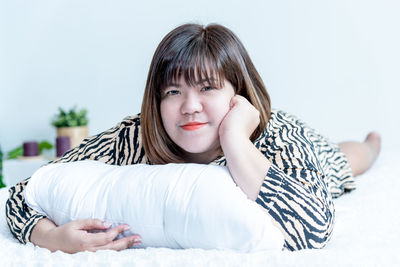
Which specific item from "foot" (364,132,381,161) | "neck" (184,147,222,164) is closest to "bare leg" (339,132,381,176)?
"foot" (364,132,381,161)

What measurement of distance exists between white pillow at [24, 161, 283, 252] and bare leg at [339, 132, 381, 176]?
1.18 m

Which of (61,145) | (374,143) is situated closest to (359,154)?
(374,143)

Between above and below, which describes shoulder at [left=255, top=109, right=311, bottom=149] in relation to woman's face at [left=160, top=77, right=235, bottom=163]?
below

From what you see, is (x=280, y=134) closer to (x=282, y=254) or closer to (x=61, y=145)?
(x=282, y=254)

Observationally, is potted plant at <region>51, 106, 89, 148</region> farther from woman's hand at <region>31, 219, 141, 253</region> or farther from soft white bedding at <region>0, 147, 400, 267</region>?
woman's hand at <region>31, 219, 141, 253</region>

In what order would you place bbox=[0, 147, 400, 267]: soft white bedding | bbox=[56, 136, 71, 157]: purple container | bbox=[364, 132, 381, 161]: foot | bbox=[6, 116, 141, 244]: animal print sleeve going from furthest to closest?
bbox=[56, 136, 71, 157]: purple container
bbox=[364, 132, 381, 161]: foot
bbox=[6, 116, 141, 244]: animal print sleeve
bbox=[0, 147, 400, 267]: soft white bedding

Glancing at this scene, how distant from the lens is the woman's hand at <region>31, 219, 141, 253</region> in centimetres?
85

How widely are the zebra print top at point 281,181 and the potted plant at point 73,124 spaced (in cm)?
144

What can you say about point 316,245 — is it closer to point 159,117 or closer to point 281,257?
point 281,257

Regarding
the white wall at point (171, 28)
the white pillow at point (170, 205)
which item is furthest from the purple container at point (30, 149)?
the white pillow at point (170, 205)

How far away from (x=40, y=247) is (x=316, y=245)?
555mm

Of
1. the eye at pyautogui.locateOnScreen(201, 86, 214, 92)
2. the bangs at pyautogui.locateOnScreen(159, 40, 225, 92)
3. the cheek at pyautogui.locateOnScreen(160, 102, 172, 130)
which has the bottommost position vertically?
the cheek at pyautogui.locateOnScreen(160, 102, 172, 130)

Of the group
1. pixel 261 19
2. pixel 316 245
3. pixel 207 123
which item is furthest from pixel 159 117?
pixel 261 19

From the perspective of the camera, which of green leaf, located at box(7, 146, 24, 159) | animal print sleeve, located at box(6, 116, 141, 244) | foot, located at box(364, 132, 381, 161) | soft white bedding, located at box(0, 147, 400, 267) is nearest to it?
soft white bedding, located at box(0, 147, 400, 267)
